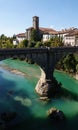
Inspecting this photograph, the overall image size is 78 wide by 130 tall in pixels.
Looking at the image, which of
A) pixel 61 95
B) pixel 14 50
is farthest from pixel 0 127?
pixel 61 95

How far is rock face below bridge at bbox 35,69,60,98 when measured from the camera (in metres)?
40.5

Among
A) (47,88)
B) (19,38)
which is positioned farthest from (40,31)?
(47,88)

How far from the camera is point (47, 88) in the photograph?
41.2 m

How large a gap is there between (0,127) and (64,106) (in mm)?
12087

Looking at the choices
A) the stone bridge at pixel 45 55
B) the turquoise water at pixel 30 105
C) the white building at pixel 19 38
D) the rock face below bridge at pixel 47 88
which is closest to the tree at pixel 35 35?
the white building at pixel 19 38

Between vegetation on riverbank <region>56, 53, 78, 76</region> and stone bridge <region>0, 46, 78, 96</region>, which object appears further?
vegetation on riverbank <region>56, 53, 78, 76</region>

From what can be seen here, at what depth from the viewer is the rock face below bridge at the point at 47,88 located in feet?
133

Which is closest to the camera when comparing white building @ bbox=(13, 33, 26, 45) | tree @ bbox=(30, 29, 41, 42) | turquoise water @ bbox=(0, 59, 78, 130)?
turquoise water @ bbox=(0, 59, 78, 130)

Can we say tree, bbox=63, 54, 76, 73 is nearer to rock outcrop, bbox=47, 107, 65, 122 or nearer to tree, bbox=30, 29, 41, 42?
rock outcrop, bbox=47, 107, 65, 122

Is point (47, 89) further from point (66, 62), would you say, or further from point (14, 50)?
point (66, 62)

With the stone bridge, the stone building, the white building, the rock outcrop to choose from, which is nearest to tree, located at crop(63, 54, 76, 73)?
the stone bridge

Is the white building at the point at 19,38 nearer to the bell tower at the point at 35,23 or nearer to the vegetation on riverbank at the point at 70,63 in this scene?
the bell tower at the point at 35,23

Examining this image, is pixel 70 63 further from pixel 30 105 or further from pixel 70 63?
pixel 30 105

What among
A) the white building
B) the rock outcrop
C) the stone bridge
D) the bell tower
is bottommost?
the rock outcrop
